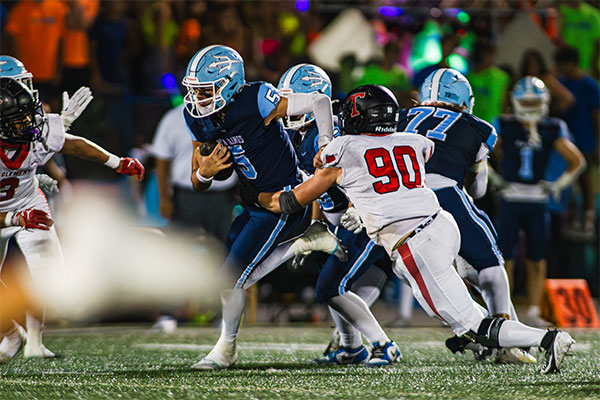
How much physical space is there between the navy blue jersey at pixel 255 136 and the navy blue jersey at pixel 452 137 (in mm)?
767

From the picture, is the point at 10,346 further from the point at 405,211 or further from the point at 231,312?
the point at 405,211

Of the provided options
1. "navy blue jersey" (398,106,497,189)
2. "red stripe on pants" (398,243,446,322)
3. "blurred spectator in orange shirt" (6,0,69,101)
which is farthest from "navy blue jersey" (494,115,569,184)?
"blurred spectator in orange shirt" (6,0,69,101)

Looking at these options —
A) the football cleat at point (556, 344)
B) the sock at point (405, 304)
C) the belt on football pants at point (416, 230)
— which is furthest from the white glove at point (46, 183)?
the sock at point (405, 304)

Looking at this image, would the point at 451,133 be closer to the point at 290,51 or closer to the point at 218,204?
the point at 218,204

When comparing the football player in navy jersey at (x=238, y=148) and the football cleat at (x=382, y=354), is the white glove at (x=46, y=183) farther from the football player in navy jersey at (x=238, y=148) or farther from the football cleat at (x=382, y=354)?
the football cleat at (x=382, y=354)

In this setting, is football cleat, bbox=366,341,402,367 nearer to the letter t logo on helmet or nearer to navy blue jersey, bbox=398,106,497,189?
navy blue jersey, bbox=398,106,497,189

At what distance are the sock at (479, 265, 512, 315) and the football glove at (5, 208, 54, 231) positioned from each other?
2.43m

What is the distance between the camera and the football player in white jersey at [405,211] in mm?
4324

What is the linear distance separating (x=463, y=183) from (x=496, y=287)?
2.01 feet

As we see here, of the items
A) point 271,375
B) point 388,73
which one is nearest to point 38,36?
point 388,73

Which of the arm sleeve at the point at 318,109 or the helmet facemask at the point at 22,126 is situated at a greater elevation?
the arm sleeve at the point at 318,109

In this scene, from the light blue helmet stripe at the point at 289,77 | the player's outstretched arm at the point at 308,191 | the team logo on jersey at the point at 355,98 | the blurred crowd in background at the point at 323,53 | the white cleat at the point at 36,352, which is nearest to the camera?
the player's outstretched arm at the point at 308,191

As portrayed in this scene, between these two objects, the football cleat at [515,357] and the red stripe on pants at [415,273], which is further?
the football cleat at [515,357]

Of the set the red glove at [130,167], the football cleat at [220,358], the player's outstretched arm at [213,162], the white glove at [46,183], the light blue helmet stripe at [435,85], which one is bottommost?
the football cleat at [220,358]
